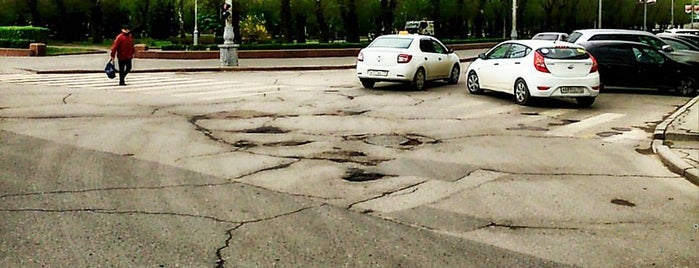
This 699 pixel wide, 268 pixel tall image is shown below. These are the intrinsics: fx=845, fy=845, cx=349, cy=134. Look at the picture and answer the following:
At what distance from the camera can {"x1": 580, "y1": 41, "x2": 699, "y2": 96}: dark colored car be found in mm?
20734

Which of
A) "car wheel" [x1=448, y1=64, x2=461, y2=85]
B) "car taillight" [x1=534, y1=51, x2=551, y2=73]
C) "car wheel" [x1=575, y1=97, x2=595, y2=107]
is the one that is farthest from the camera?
"car wheel" [x1=448, y1=64, x2=461, y2=85]

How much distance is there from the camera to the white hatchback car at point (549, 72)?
17141mm

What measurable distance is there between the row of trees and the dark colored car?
2853 centimetres

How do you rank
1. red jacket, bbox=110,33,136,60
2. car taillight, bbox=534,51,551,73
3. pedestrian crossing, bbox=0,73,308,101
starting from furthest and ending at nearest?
red jacket, bbox=110,33,136,60, pedestrian crossing, bbox=0,73,308,101, car taillight, bbox=534,51,551,73

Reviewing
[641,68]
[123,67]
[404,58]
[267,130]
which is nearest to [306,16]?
[123,67]

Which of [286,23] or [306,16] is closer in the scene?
→ [286,23]

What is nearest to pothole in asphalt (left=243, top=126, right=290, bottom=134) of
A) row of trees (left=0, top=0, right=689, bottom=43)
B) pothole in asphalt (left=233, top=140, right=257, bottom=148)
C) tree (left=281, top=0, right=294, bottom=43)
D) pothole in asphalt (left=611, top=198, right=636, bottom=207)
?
pothole in asphalt (left=233, top=140, right=257, bottom=148)

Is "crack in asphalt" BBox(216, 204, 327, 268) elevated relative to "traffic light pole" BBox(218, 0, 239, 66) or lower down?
lower down

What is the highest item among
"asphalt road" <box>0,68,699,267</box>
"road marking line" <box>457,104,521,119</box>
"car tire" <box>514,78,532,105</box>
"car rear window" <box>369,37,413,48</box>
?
"car rear window" <box>369,37,413,48</box>

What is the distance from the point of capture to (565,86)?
17109 mm

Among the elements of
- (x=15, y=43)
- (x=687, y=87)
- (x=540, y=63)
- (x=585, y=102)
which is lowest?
(x=585, y=102)

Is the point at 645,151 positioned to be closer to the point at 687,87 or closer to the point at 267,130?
the point at 267,130

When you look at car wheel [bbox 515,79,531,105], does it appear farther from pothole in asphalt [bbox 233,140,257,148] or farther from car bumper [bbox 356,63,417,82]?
pothole in asphalt [bbox 233,140,257,148]

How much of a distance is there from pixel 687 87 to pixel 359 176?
563 inches
